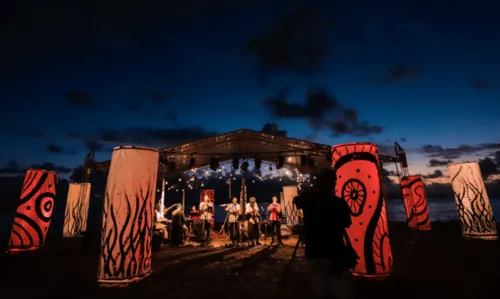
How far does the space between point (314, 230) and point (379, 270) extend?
9.80 ft

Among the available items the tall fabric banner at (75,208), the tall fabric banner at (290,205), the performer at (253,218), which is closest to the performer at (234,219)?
the performer at (253,218)

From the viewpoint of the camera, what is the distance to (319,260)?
6.59ft

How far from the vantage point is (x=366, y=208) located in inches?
170

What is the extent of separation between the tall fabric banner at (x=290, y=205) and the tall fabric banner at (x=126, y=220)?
36.4 feet

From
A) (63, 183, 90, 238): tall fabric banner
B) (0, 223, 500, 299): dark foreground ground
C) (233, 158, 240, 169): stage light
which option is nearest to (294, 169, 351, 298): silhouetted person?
(0, 223, 500, 299): dark foreground ground

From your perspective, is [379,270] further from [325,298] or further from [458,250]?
[458,250]

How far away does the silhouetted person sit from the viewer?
2.00m

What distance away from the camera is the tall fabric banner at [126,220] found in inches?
166

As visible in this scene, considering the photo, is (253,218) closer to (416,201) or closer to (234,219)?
(234,219)

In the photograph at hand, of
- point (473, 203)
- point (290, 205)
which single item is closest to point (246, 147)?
point (290, 205)

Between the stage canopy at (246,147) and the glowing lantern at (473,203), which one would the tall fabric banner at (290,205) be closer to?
the stage canopy at (246,147)

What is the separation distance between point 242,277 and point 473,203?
8537 millimetres

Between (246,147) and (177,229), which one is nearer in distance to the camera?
(177,229)

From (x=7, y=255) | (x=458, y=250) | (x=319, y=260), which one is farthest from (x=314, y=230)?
(x=7, y=255)
